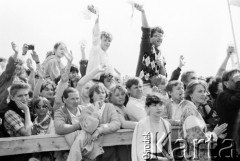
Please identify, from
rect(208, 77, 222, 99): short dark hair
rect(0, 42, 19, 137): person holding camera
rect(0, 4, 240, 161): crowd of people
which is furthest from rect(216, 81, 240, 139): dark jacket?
rect(0, 42, 19, 137): person holding camera

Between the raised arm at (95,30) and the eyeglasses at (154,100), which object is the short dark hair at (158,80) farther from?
the eyeglasses at (154,100)

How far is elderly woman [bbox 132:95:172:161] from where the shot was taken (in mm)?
4418

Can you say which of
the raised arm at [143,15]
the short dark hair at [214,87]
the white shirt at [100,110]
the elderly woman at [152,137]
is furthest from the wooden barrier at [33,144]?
the raised arm at [143,15]

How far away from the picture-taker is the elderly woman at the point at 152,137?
14.5 feet

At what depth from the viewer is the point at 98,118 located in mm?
4832

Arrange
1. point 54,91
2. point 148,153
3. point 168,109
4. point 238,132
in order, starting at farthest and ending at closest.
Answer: point 54,91 → point 168,109 → point 148,153 → point 238,132

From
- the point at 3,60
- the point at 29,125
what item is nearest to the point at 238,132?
the point at 29,125

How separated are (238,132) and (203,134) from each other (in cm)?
86

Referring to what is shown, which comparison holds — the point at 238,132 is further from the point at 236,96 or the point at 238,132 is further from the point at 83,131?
the point at 83,131

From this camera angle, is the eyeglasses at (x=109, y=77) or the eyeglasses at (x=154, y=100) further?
the eyeglasses at (x=109, y=77)

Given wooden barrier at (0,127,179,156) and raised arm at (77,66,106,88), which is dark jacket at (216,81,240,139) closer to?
wooden barrier at (0,127,179,156)

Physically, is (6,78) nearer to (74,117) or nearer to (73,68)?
(74,117)

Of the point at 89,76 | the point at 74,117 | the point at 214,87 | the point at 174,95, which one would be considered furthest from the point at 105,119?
the point at 214,87

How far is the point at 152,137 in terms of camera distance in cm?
450
